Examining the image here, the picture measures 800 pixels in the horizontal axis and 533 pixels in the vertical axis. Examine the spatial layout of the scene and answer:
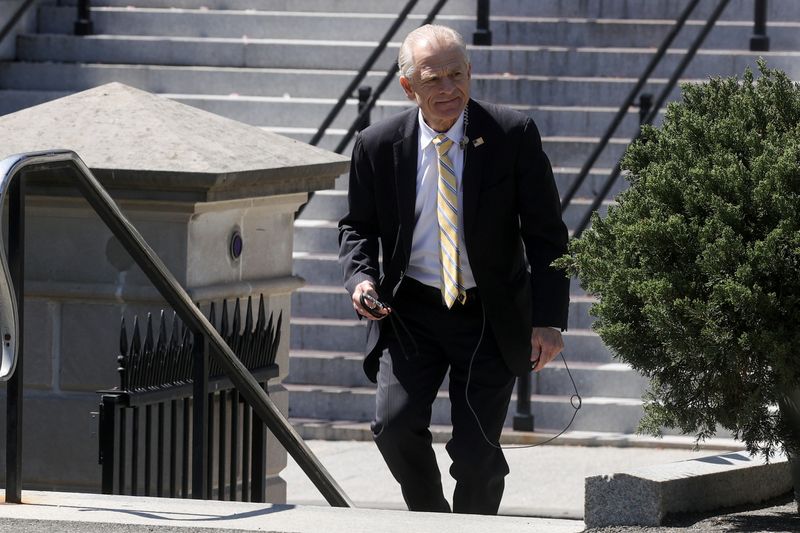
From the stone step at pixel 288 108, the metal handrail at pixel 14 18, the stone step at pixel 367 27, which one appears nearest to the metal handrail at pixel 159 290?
the stone step at pixel 288 108

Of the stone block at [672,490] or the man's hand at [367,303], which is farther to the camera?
the man's hand at [367,303]

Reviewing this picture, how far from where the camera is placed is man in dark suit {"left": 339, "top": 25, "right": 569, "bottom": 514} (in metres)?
4.91

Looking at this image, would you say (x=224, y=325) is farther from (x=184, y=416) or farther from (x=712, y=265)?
(x=712, y=265)

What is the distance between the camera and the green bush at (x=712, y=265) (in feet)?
13.8

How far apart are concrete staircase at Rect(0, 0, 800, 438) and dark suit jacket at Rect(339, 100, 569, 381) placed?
202 inches

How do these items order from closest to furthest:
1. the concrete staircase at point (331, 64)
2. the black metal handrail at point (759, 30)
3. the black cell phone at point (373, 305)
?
1. the black cell phone at point (373, 305)
2. the concrete staircase at point (331, 64)
3. the black metal handrail at point (759, 30)

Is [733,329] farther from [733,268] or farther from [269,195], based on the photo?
[269,195]

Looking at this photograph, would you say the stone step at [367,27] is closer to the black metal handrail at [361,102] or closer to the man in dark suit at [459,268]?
the black metal handrail at [361,102]

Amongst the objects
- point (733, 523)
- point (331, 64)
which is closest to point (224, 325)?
point (733, 523)

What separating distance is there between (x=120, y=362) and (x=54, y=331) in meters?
0.69

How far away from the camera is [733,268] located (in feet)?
13.9

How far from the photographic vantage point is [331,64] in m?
12.9

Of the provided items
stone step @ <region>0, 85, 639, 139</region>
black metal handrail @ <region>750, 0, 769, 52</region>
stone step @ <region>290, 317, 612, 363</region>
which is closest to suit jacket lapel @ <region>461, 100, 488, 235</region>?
stone step @ <region>290, 317, 612, 363</region>

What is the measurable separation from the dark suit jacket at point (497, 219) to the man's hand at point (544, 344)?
0.02 m
